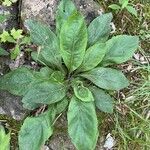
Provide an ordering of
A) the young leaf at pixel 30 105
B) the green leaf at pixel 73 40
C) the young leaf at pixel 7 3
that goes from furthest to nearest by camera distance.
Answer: the young leaf at pixel 7 3
the young leaf at pixel 30 105
the green leaf at pixel 73 40

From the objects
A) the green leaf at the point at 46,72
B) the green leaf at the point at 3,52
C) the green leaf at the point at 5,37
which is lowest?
the green leaf at the point at 46,72

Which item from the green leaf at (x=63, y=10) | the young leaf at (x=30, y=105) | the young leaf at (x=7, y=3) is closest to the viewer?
the young leaf at (x=30, y=105)

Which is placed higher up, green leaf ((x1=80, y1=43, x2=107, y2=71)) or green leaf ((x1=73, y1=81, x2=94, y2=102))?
green leaf ((x1=80, y1=43, x2=107, y2=71))

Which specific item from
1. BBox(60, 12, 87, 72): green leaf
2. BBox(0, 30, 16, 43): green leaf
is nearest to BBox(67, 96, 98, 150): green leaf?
BBox(60, 12, 87, 72): green leaf

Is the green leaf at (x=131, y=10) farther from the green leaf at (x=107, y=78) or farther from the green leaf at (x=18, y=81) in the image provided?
the green leaf at (x=18, y=81)

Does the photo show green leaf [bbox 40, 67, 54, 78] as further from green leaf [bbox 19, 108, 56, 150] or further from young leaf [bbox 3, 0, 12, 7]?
young leaf [bbox 3, 0, 12, 7]

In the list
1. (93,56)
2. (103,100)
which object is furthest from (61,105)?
(93,56)

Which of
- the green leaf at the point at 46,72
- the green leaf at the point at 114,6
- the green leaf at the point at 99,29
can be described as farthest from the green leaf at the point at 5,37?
the green leaf at the point at 114,6
